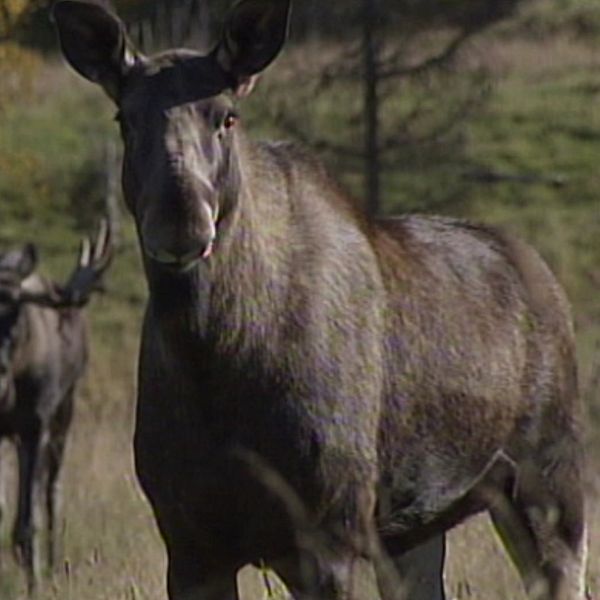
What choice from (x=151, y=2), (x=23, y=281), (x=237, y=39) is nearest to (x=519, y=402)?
(x=237, y=39)

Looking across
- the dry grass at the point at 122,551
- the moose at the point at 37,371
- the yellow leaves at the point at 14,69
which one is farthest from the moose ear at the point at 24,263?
the yellow leaves at the point at 14,69

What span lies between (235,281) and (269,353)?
0.78 ft

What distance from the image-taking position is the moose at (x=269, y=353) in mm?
6980

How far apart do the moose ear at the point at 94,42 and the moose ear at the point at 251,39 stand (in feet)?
0.97

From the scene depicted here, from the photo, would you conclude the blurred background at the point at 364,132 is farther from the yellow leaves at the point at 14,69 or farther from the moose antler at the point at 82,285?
the moose antler at the point at 82,285

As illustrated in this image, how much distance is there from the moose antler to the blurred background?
123 centimetres

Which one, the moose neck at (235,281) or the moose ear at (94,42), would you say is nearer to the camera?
the moose neck at (235,281)

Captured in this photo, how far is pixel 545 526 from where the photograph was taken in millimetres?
8398

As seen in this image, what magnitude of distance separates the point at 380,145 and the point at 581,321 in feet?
9.85

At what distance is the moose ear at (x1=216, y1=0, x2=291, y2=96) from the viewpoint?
23.5 ft

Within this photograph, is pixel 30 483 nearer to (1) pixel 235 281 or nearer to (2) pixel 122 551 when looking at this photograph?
(2) pixel 122 551

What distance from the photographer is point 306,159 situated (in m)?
7.81

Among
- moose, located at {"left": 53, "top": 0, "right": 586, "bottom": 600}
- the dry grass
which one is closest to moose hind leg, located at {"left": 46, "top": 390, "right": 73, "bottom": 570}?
the dry grass

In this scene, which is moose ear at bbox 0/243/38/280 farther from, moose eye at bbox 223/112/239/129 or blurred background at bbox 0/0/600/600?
moose eye at bbox 223/112/239/129
